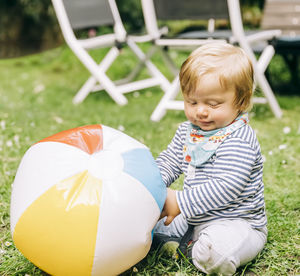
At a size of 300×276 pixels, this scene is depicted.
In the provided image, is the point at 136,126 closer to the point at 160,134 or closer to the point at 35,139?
the point at 160,134

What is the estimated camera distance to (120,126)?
3.63 meters

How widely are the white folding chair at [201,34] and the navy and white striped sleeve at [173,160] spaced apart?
6.17ft

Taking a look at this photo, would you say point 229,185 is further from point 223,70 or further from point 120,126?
point 120,126

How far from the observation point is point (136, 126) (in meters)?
3.72

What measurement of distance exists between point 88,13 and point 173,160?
135 inches

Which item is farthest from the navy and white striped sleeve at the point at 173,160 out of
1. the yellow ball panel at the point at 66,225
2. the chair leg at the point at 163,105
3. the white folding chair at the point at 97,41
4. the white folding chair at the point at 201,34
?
the white folding chair at the point at 97,41

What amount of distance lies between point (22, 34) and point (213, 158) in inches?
341

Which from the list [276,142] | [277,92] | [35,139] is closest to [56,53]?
[277,92]

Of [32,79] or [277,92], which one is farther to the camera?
[32,79]

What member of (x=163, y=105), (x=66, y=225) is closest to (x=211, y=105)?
(x=66, y=225)

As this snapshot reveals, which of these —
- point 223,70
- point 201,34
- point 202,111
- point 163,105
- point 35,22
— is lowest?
point 35,22

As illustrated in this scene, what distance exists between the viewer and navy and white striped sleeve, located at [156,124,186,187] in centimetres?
192

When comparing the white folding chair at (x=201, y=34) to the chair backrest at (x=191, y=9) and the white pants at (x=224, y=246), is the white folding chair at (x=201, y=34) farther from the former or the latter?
the white pants at (x=224, y=246)

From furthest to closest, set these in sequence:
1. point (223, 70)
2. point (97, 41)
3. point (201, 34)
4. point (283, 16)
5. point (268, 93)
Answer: point (283, 16), point (97, 41), point (268, 93), point (201, 34), point (223, 70)
